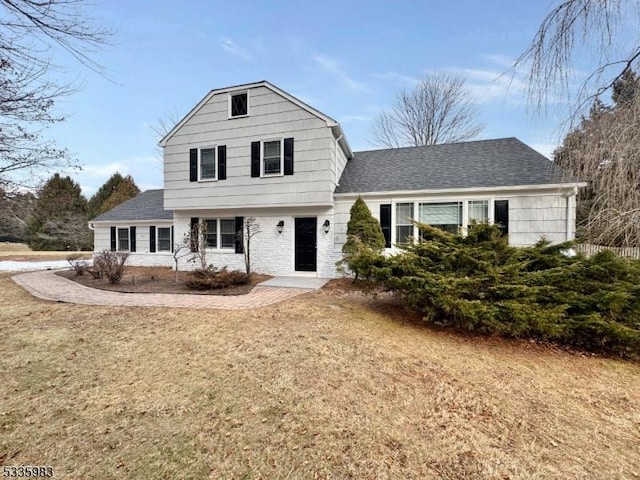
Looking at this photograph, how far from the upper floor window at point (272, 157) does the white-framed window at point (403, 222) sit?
4449mm

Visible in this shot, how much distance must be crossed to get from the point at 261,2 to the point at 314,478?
1070 centimetres

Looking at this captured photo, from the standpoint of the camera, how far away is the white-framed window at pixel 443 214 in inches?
378

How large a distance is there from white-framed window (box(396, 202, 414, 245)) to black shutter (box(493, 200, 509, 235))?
2.52 meters

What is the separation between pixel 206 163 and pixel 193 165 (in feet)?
1.79

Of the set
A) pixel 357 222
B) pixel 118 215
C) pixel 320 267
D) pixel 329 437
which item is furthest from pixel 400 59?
pixel 118 215

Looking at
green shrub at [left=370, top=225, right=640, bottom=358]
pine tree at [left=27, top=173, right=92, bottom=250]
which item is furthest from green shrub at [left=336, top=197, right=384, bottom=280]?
pine tree at [left=27, top=173, right=92, bottom=250]

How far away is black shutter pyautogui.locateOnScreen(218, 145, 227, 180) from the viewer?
1134cm

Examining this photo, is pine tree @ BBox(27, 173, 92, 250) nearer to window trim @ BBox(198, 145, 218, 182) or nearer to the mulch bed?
the mulch bed

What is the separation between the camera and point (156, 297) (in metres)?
7.74

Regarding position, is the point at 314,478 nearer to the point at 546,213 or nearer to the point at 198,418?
A: the point at 198,418

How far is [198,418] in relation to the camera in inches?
115

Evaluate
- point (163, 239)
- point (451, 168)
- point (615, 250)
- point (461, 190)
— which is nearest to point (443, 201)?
point (461, 190)

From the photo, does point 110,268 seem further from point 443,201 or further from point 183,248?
point 443,201

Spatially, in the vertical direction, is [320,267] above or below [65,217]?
below
